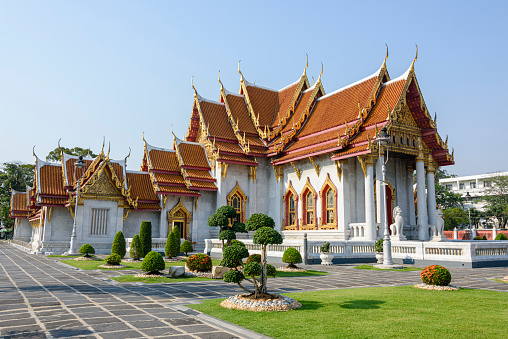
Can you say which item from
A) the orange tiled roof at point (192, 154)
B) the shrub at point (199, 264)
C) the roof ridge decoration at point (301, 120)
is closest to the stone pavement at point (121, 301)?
the shrub at point (199, 264)

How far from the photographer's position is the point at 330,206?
2503cm

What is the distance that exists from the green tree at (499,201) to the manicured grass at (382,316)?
53.9 meters

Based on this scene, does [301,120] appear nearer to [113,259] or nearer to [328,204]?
[328,204]

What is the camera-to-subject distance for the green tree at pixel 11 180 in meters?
59.4

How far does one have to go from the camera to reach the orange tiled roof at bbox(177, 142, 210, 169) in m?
29.8

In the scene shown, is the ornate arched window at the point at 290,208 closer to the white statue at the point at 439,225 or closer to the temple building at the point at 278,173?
the temple building at the point at 278,173

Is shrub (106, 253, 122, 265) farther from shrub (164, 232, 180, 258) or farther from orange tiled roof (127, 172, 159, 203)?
orange tiled roof (127, 172, 159, 203)

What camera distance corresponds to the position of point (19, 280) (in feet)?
41.0

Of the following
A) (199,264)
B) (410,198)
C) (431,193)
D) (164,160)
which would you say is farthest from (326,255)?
(164,160)

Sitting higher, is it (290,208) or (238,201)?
(238,201)

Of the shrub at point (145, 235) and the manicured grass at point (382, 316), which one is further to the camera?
the shrub at point (145, 235)

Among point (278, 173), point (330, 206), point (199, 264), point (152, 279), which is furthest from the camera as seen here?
point (278, 173)

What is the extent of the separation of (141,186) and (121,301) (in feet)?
70.5

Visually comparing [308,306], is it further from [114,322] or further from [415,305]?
[114,322]
